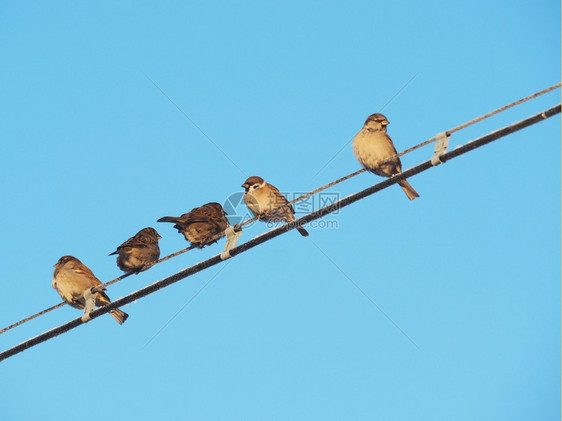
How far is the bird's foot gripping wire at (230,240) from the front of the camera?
6328 mm

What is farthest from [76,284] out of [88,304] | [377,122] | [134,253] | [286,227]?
[286,227]

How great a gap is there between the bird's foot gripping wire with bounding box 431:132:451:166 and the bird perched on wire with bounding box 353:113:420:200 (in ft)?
11.2

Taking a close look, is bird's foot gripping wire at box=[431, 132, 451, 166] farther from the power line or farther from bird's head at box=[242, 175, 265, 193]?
bird's head at box=[242, 175, 265, 193]

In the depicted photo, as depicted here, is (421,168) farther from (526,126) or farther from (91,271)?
(91,271)

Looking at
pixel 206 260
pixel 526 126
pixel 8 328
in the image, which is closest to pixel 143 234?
pixel 8 328

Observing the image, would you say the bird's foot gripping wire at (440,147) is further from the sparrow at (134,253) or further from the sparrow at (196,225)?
the sparrow at (134,253)

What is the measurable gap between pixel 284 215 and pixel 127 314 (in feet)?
8.55

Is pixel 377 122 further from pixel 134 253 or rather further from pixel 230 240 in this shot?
pixel 230 240

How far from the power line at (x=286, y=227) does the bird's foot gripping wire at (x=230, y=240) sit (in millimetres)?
37

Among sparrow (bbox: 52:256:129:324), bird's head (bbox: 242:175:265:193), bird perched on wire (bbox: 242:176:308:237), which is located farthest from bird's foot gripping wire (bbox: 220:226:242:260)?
sparrow (bbox: 52:256:129:324)

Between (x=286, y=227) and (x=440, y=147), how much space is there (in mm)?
1350

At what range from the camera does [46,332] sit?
684cm

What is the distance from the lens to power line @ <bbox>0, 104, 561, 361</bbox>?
5.01 m

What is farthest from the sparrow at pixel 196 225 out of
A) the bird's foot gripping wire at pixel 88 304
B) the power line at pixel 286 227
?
the power line at pixel 286 227
